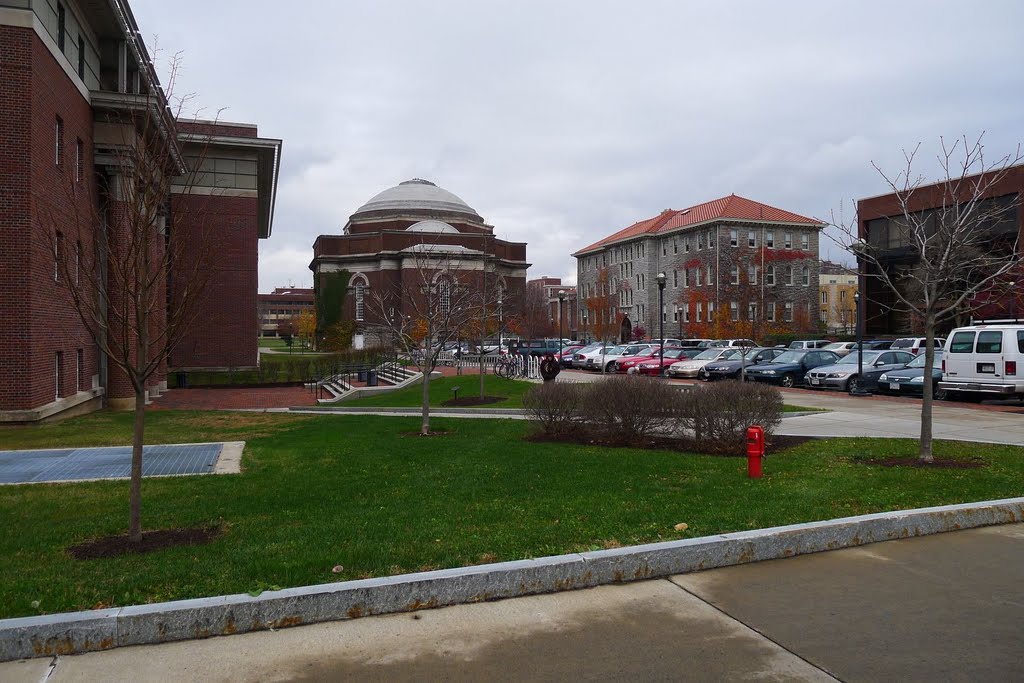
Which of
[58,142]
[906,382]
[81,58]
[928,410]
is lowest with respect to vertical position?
[906,382]

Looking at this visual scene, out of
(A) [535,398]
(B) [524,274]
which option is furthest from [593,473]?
(B) [524,274]

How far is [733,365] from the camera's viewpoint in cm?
3134

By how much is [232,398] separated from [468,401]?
40.9 feet

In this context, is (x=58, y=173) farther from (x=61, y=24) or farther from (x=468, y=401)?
(x=468, y=401)

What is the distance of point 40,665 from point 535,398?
30.6 ft

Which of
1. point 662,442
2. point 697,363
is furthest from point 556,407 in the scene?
point 697,363

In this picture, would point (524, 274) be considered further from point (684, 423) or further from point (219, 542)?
point (219, 542)

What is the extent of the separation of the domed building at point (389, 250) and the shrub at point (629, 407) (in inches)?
2248

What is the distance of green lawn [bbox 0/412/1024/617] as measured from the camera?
18.7ft

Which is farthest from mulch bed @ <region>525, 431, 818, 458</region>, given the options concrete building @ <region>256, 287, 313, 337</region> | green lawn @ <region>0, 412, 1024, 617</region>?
concrete building @ <region>256, 287, 313, 337</region>

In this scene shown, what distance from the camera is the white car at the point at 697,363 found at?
111 feet

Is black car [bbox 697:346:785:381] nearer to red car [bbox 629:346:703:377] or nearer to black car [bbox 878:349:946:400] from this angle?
red car [bbox 629:346:703:377]

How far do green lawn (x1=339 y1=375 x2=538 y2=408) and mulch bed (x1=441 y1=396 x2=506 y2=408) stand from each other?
251 millimetres

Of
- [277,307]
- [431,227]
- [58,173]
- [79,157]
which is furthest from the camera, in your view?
[277,307]
